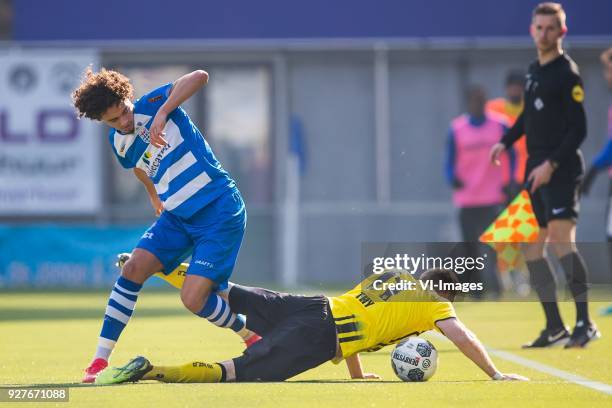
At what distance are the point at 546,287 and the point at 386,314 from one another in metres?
2.74

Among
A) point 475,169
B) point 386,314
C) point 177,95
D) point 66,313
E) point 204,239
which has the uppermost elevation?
point 177,95

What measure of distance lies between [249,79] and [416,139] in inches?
112

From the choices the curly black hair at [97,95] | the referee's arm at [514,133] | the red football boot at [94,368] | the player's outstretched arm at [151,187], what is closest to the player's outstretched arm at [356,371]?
the red football boot at [94,368]

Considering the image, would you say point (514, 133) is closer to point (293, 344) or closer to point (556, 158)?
point (556, 158)

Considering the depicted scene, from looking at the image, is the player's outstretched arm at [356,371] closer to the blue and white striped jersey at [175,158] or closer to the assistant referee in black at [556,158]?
the blue and white striped jersey at [175,158]

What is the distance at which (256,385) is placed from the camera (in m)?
7.41

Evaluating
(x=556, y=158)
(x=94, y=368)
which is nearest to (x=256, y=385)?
(x=94, y=368)

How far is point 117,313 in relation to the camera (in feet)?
26.5

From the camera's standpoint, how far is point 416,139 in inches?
838

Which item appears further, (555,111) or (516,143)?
(516,143)

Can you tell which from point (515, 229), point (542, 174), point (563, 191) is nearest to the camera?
point (542, 174)

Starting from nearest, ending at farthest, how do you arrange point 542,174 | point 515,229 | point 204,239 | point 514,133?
1. point 204,239
2. point 542,174
3. point 514,133
4. point 515,229

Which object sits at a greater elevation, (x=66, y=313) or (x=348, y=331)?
(x=348, y=331)

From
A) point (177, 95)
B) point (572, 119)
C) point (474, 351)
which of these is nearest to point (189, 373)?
point (474, 351)
